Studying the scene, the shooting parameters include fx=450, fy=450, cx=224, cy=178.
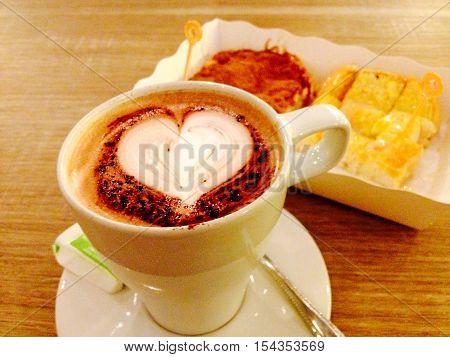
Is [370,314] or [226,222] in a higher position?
[226,222]

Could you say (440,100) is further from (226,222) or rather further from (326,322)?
(226,222)

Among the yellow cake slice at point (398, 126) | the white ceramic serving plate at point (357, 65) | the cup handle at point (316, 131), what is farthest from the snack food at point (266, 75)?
the cup handle at point (316, 131)

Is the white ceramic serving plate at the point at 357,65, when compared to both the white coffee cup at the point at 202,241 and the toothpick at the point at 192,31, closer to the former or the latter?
the toothpick at the point at 192,31

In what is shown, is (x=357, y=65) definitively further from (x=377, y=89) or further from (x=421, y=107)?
(x=421, y=107)

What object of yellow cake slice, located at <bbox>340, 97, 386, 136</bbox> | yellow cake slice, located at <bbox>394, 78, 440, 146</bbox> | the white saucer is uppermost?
yellow cake slice, located at <bbox>394, 78, 440, 146</bbox>

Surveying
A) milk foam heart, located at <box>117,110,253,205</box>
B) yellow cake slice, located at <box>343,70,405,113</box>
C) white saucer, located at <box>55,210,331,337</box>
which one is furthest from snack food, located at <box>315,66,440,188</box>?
milk foam heart, located at <box>117,110,253,205</box>

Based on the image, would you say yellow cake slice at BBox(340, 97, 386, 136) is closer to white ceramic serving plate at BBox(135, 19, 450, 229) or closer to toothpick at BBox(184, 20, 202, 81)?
white ceramic serving plate at BBox(135, 19, 450, 229)
